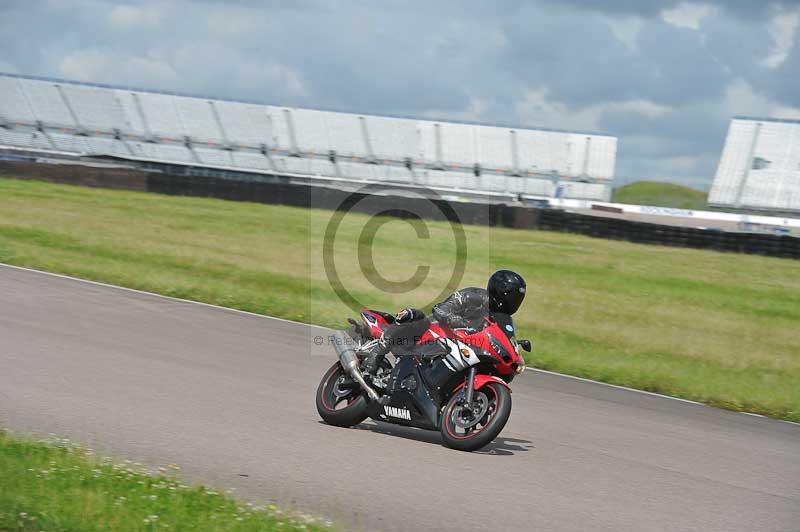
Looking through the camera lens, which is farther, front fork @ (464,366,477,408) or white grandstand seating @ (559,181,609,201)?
white grandstand seating @ (559,181,609,201)

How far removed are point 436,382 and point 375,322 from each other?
33.0 inches

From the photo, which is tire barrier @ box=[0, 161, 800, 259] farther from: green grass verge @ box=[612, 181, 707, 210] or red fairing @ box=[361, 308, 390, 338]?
red fairing @ box=[361, 308, 390, 338]

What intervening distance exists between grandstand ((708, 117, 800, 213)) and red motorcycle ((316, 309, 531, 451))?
3009 centimetres

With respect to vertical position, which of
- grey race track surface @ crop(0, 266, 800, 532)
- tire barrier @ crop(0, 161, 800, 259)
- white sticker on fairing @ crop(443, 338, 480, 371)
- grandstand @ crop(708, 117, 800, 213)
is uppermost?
grandstand @ crop(708, 117, 800, 213)

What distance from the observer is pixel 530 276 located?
65.3ft

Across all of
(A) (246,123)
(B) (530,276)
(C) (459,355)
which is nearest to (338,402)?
(C) (459,355)

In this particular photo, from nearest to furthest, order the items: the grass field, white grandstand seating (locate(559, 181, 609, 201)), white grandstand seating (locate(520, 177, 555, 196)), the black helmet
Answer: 1. the black helmet
2. the grass field
3. white grandstand seating (locate(559, 181, 609, 201))
4. white grandstand seating (locate(520, 177, 555, 196))

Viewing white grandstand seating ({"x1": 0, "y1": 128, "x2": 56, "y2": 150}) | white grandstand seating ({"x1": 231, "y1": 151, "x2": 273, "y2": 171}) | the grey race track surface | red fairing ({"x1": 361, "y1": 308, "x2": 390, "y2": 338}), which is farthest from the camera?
white grandstand seating ({"x1": 231, "y1": 151, "x2": 273, "y2": 171})

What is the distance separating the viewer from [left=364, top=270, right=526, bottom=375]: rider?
23.8 feet

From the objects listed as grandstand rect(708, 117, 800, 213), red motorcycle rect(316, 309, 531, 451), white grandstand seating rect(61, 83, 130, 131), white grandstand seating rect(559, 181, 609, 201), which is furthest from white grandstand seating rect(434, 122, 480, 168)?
red motorcycle rect(316, 309, 531, 451)

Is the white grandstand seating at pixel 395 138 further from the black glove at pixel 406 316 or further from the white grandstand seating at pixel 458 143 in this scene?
the black glove at pixel 406 316

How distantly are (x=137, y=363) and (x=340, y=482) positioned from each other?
13.8 feet

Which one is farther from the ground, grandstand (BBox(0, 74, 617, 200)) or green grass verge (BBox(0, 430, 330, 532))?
grandstand (BBox(0, 74, 617, 200))

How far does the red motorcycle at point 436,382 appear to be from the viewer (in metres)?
7.05
